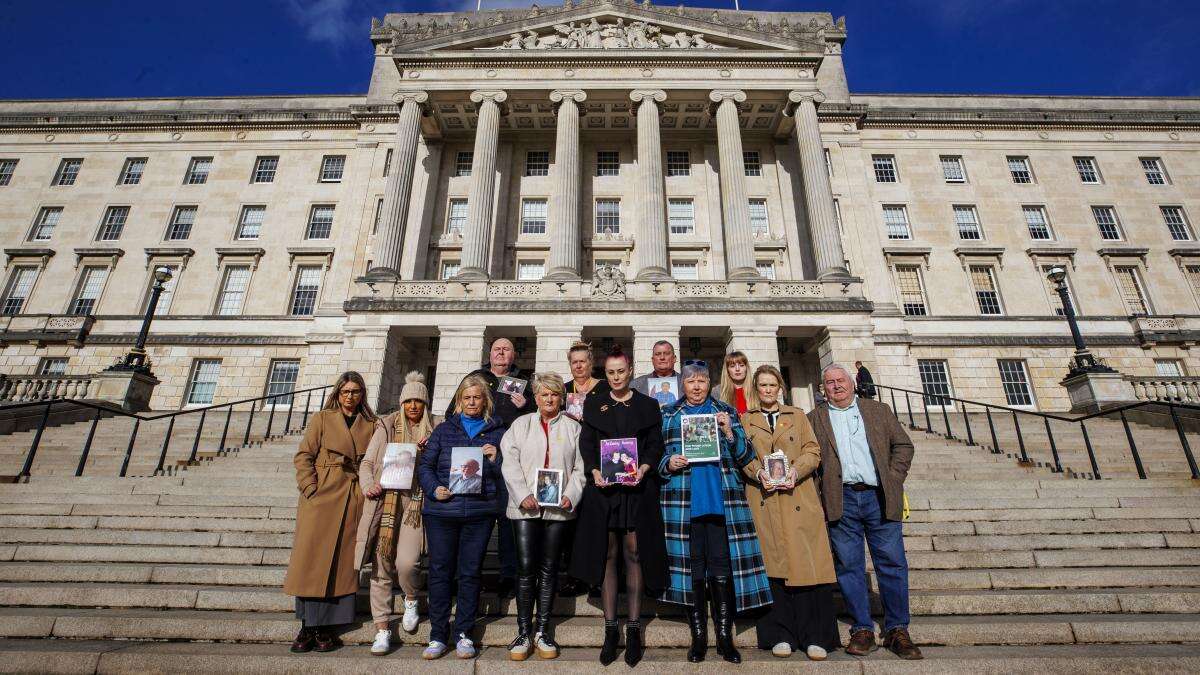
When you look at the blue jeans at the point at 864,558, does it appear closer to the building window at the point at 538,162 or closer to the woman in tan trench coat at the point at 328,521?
the woman in tan trench coat at the point at 328,521

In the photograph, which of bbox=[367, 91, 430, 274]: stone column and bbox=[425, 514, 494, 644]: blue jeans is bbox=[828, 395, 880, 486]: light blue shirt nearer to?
bbox=[425, 514, 494, 644]: blue jeans

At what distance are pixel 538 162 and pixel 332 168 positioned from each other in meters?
11.1

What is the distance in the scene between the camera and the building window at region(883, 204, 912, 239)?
23844mm

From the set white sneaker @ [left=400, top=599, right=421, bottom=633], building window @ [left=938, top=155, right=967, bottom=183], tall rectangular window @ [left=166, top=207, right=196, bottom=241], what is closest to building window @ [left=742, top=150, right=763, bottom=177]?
building window @ [left=938, top=155, right=967, bottom=183]

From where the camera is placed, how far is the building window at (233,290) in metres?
23.3

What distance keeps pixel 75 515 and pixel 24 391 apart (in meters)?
14.3

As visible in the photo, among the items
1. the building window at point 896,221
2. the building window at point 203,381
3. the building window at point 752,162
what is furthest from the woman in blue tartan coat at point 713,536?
the building window at point 203,381

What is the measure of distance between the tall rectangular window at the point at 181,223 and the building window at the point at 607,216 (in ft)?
67.2

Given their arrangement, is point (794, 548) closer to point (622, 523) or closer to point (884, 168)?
point (622, 523)

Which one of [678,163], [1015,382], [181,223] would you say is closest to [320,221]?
[181,223]

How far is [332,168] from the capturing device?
1025 inches

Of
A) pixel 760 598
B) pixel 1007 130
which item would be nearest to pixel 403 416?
pixel 760 598

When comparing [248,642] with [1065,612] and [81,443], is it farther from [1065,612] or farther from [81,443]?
[81,443]

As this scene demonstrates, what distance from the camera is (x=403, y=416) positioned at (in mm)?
4742
